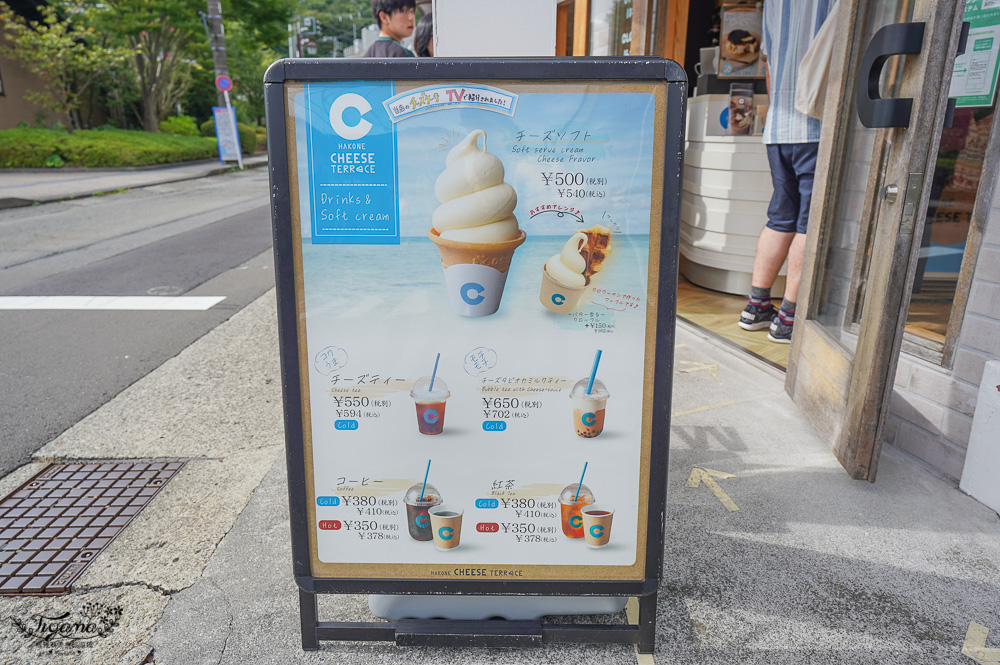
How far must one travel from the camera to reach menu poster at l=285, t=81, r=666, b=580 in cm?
163

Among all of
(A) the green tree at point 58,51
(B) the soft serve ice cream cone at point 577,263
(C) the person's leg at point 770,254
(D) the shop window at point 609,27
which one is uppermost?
(A) the green tree at point 58,51

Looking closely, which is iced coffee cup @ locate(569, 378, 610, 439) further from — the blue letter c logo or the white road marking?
the white road marking

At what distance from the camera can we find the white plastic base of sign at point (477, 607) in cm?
200

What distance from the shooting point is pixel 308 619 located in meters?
1.94

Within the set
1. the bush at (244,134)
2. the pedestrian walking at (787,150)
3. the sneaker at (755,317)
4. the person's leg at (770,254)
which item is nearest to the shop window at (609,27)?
the pedestrian walking at (787,150)

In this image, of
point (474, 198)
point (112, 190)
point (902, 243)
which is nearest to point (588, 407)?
point (474, 198)

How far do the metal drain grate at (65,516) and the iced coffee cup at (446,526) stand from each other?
1.29 metres

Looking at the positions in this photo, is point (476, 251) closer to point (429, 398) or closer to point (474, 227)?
point (474, 227)

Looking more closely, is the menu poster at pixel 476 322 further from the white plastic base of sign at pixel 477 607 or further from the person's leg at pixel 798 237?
the person's leg at pixel 798 237

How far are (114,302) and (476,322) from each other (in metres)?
5.28

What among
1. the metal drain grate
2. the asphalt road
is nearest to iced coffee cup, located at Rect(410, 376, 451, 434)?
the metal drain grate

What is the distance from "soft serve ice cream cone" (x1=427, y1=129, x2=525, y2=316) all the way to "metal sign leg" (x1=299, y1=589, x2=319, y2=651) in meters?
0.91

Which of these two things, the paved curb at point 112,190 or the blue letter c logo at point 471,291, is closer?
the blue letter c logo at point 471,291

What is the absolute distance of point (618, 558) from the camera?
1854 mm
